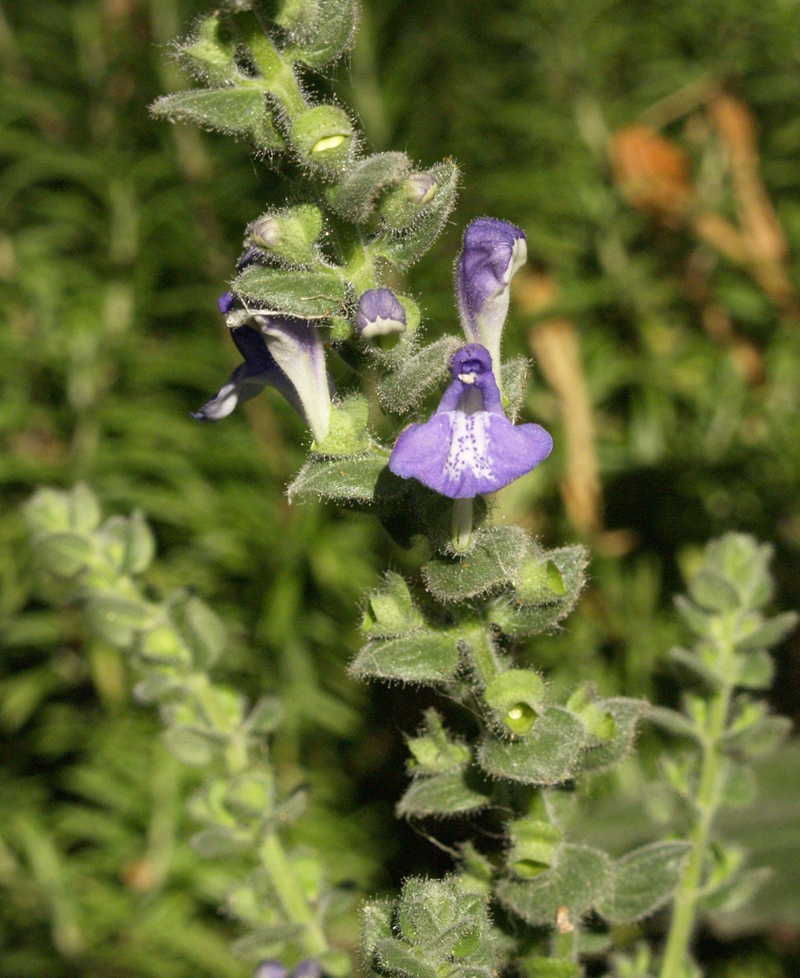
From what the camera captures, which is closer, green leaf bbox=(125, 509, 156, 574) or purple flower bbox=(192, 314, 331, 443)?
purple flower bbox=(192, 314, 331, 443)

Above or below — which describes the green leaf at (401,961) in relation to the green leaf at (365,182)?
below

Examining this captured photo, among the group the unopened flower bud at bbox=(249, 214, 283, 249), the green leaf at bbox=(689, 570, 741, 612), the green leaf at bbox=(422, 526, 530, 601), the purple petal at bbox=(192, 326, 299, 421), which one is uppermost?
the unopened flower bud at bbox=(249, 214, 283, 249)

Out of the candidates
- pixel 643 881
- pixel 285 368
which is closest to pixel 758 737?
pixel 643 881

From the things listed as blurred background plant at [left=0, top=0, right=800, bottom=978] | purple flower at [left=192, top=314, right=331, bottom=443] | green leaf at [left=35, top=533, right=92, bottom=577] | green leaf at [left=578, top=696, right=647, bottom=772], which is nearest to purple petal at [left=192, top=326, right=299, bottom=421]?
purple flower at [left=192, top=314, right=331, bottom=443]

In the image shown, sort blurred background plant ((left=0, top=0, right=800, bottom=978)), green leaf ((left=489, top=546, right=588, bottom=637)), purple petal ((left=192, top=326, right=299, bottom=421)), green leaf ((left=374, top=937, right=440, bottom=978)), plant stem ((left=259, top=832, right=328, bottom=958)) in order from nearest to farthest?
1. green leaf ((left=374, top=937, right=440, bottom=978))
2. green leaf ((left=489, top=546, right=588, bottom=637))
3. purple petal ((left=192, top=326, right=299, bottom=421))
4. plant stem ((left=259, top=832, right=328, bottom=958))
5. blurred background plant ((left=0, top=0, right=800, bottom=978))

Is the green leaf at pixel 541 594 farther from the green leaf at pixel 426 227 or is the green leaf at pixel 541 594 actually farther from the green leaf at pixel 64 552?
the green leaf at pixel 64 552

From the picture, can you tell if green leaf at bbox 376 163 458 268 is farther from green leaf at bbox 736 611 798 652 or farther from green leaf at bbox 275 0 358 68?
green leaf at bbox 736 611 798 652

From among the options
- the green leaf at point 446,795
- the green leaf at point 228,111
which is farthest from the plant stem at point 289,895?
the green leaf at point 228,111
